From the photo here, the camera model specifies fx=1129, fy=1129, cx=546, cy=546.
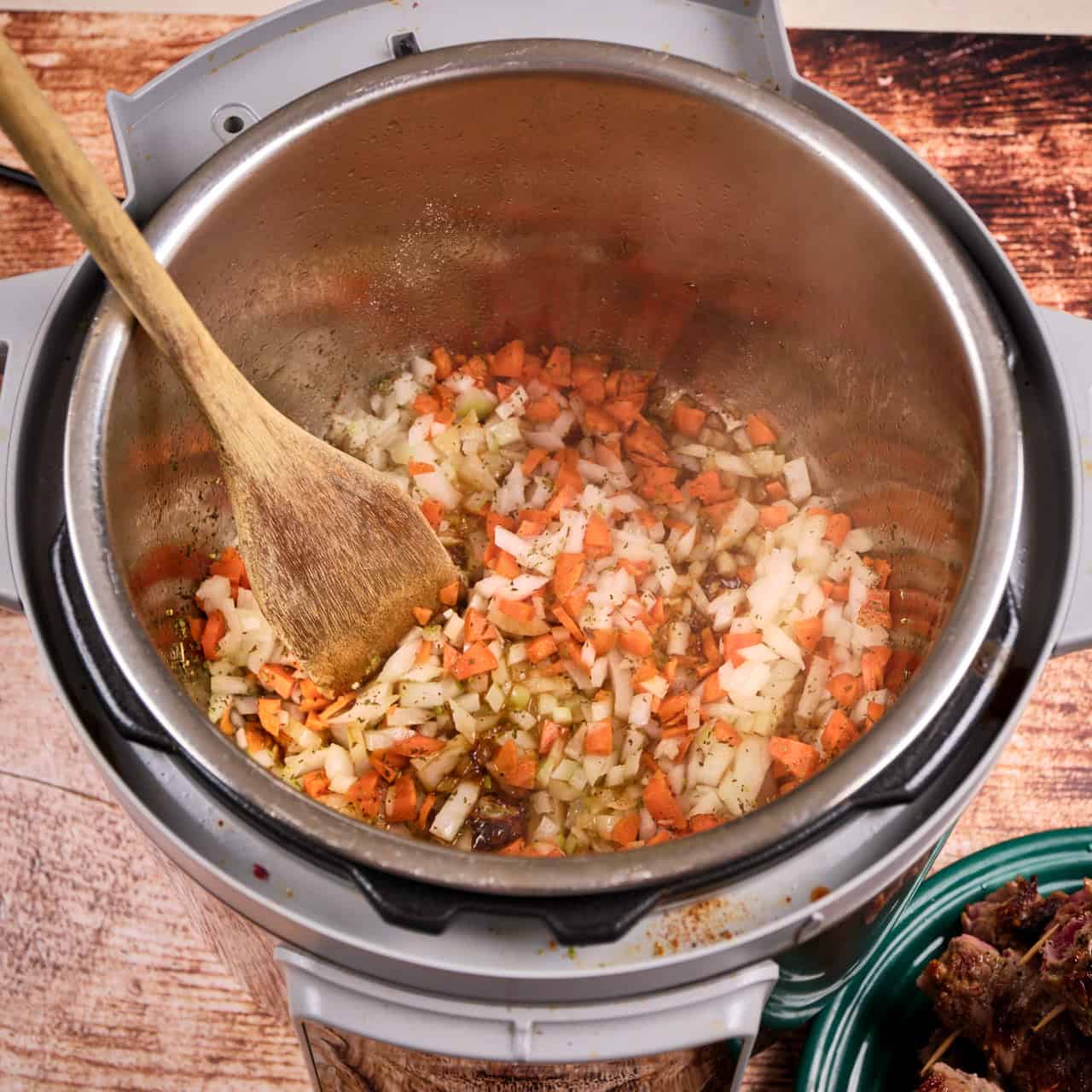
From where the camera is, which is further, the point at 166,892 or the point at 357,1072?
the point at 166,892

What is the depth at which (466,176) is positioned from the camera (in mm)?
1379

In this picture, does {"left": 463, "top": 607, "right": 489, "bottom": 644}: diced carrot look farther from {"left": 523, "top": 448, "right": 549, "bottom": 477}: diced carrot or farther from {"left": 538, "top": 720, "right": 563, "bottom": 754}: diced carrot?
{"left": 523, "top": 448, "right": 549, "bottom": 477}: diced carrot

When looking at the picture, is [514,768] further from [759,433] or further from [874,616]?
[759,433]

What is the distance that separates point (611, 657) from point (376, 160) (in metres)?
0.66

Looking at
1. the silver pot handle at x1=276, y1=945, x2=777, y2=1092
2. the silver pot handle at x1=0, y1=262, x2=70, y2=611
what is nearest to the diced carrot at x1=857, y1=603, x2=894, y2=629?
the silver pot handle at x1=276, y1=945, x2=777, y2=1092

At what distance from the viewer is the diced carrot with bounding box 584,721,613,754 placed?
1.36 metres

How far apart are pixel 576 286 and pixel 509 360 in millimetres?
149

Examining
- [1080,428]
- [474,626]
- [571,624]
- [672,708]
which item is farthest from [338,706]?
[1080,428]

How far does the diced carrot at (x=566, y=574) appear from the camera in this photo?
1.45m

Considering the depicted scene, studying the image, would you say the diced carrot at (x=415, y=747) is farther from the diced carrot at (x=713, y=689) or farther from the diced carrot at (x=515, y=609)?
the diced carrot at (x=713, y=689)

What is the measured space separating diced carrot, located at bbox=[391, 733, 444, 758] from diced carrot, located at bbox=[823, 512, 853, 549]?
571 millimetres

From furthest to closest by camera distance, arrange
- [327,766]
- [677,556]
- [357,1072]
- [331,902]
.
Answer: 1. [677,556]
2. [327,766]
3. [357,1072]
4. [331,902]

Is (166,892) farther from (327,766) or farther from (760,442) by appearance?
(760,442)

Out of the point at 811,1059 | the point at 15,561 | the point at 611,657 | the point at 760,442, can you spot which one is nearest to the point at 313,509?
the point at 15,561
